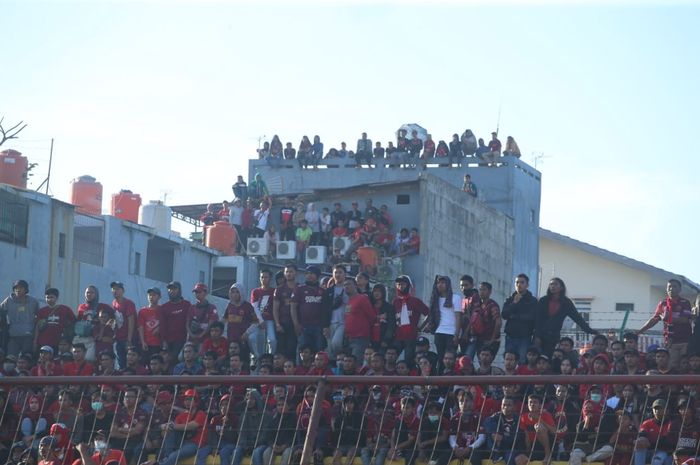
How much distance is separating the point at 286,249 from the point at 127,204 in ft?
16.9

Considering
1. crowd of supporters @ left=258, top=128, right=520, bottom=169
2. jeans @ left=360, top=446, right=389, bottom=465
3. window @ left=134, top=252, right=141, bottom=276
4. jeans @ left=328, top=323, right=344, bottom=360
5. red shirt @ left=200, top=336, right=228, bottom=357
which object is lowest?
jeans @ left=360, top=446, right=389, bottom=465

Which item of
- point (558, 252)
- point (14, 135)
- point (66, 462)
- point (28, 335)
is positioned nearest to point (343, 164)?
point (558, 252)

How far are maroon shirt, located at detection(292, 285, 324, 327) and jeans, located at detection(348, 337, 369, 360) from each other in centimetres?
55

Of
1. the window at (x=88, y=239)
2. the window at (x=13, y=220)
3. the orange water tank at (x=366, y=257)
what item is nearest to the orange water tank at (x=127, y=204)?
the window at (x=88, y=239)

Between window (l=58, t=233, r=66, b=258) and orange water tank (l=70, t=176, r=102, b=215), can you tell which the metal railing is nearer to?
window (l=58, t=233, r=66, b=258)

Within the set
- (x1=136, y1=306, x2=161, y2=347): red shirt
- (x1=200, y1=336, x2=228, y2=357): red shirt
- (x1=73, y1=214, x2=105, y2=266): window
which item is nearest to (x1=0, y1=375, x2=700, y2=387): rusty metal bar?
(x1=200, y1=336, x2=228, y2=357): red shirt

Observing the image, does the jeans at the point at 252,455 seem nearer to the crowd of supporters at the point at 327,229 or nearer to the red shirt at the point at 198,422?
the red shirt at the point at 198,422

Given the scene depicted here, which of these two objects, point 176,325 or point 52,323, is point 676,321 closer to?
point 176,325

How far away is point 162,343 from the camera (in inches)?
663

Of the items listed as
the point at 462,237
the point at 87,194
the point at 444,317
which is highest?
the point at 87,194

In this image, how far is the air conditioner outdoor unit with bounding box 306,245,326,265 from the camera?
31.0 meters

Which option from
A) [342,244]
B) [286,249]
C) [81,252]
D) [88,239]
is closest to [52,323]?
[81,252]

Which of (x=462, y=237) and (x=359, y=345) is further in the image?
(x=462, y=237)

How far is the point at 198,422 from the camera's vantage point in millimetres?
12711
